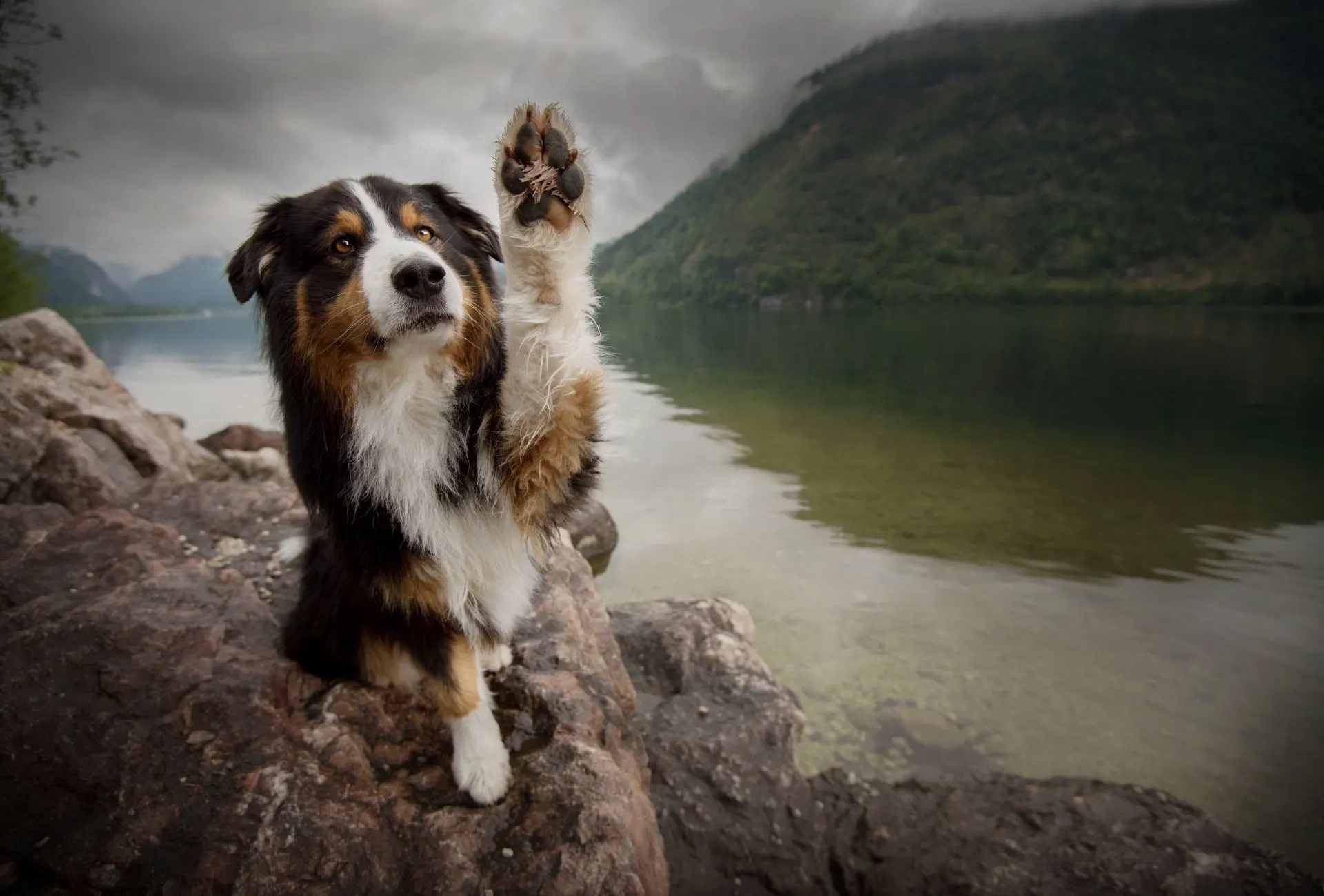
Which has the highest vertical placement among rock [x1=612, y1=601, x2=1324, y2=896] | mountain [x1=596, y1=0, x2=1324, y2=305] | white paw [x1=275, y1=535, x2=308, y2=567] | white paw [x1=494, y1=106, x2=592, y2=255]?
mountain [x1=596, y1=0, x2=1324, y2=305]

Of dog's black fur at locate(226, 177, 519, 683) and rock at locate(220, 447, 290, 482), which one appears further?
rock at locate(220, 447, 290, 482)

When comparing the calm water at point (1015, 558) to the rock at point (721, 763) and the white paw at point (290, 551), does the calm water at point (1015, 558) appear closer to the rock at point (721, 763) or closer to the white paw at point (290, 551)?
the rock at point (721, 763)

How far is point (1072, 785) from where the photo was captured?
12.4 ft

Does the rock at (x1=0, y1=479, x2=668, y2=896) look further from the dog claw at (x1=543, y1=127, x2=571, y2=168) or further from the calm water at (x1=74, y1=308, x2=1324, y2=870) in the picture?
the dog claw at (x1=543, y1=127, x2=571, y2=168)

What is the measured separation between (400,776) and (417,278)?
203 cm

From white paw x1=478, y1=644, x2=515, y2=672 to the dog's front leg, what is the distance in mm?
1001

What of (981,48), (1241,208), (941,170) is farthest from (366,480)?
(981,48)

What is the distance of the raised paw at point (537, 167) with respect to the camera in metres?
1.95

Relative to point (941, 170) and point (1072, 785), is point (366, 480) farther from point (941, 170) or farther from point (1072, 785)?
point (941, 170)

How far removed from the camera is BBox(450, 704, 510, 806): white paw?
8.67 feet

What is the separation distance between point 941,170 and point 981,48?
75.0 metres

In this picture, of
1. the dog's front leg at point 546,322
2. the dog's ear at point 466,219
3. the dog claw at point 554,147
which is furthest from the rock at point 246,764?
the dog claw at point 554,147

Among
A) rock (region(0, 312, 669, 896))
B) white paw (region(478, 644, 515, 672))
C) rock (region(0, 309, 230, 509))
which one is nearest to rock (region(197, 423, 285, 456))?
rock (region(0, 309, 230, 509))

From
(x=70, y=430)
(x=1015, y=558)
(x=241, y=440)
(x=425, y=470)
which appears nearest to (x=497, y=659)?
(x=425, y=470)
